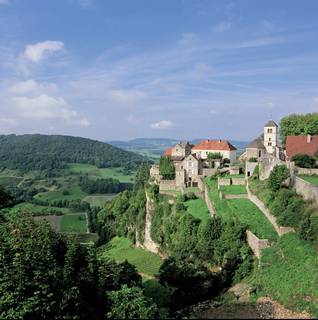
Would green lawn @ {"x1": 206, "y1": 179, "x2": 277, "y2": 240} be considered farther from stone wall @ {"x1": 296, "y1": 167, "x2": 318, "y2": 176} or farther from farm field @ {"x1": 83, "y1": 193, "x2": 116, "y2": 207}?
farm field @ {"x1": 83, "y1": 193, "x2": 116, "y2": 207}

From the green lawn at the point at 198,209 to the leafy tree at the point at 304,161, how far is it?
35.9ft

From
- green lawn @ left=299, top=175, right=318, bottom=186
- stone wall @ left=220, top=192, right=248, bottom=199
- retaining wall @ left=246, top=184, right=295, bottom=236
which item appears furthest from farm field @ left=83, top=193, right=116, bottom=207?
green lawn @ left=299, top=175, right=318, bottom=186

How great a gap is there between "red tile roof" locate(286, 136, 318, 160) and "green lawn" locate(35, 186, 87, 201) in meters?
95.8

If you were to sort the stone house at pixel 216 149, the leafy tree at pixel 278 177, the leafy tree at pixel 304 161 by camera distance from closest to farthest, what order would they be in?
1. the leafy tree at pixel 278 177
2. the leafy tree at pixel 304 161
3. the stone house at pixel 216 149

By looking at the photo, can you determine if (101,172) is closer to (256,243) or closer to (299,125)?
(299,125)

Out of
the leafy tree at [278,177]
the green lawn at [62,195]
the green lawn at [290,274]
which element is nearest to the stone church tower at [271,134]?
the leafy tree at [278,177]

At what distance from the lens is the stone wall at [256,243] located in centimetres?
3116

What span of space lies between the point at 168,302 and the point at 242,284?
19.8 feet

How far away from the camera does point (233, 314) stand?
6.23m

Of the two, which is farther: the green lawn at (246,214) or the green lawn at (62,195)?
the green lawn at (62,195)

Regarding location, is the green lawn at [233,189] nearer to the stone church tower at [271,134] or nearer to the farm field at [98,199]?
the stone church tower at [271,134]

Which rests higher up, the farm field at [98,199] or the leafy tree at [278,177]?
the leafy tree at [278,177]

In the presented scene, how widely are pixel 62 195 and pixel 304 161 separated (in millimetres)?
108538

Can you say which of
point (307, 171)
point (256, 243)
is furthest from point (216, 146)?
point (256, 243)
